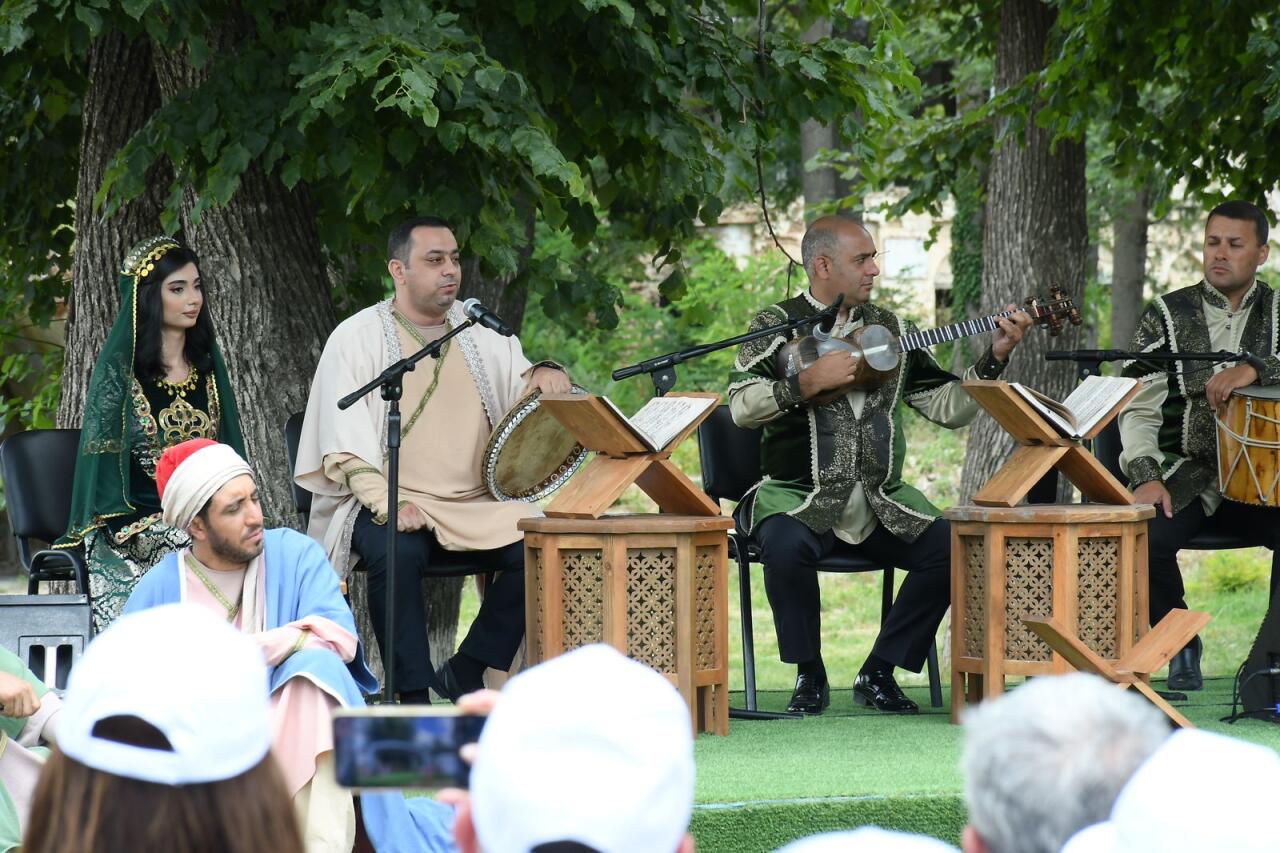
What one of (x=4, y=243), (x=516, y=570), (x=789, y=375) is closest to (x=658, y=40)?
(x=789, y=375)

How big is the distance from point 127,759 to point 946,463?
15.2 m

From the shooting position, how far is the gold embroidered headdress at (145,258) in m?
5.78

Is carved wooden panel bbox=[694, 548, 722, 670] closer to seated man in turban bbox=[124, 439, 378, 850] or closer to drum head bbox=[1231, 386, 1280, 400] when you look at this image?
seated man in turban bbox=[124, 439, 378, 850]

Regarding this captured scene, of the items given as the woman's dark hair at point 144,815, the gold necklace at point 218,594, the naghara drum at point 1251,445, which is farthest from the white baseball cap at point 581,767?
the naghara drum at point 1251,445

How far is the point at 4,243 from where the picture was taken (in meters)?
8.59

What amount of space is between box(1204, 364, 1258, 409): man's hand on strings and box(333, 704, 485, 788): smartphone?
15.7 ft

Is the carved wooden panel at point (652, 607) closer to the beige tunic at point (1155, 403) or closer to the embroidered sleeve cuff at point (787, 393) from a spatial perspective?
the embroidered sleeve cuff at point (787, 393)

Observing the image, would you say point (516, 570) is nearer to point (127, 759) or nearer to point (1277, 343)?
point (1277, 343)

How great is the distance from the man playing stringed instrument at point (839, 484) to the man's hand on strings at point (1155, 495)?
2.51ft

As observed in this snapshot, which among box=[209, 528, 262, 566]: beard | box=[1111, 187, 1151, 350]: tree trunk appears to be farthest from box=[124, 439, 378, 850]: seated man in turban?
box=[1111, 187, 1151, 350]: tree trunk

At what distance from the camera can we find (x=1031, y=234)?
8.83m

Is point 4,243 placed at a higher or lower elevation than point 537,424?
higher

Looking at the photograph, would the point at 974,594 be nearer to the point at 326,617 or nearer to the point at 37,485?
the point at 326,617

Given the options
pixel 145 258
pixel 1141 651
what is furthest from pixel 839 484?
pixel 145 258
